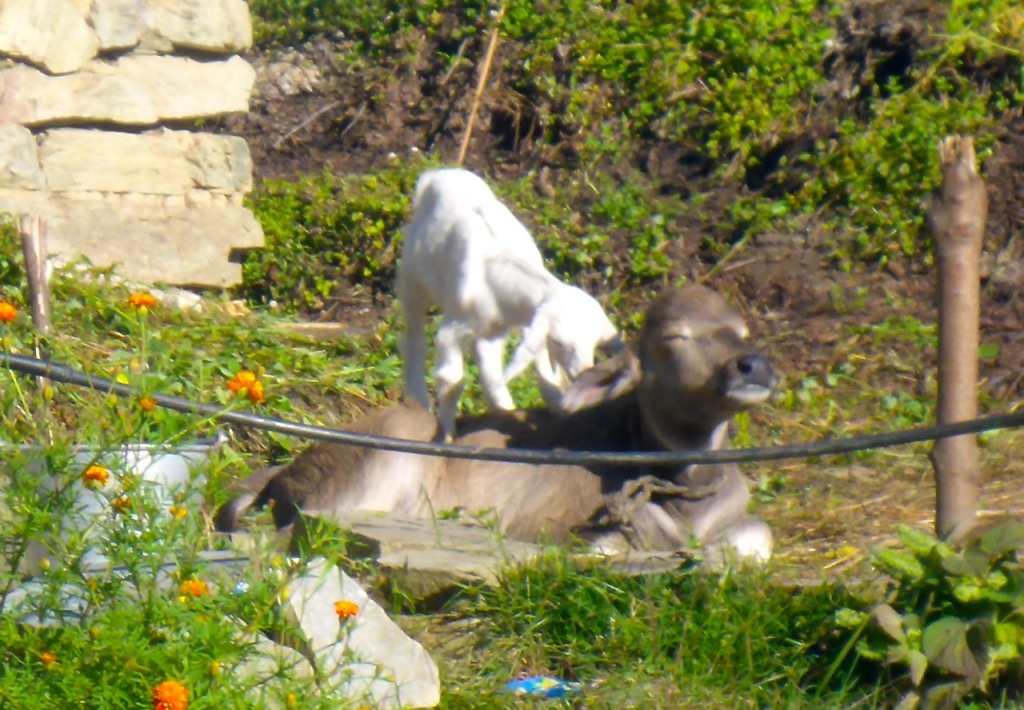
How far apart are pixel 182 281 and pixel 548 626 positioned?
426cm

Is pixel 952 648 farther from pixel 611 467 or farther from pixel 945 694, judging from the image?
pixel 611 467

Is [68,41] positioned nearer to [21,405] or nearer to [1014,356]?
[21,405]

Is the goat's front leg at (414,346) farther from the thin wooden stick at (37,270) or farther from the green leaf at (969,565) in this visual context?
the green leaf at (969,565)

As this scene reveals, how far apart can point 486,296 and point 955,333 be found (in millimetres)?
1481

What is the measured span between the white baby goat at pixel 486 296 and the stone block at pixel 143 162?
2.72 meters

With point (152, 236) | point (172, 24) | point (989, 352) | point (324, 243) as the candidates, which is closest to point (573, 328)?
point (989, 352)

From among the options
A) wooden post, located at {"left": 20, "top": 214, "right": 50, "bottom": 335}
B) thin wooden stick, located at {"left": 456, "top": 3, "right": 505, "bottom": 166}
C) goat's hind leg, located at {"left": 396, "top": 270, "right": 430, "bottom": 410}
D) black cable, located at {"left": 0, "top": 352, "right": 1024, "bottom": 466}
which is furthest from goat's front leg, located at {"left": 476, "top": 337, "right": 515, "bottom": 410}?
thin wooden stick, located at {"left": 456, "top": 3, "right": 505, "bottom": 166}

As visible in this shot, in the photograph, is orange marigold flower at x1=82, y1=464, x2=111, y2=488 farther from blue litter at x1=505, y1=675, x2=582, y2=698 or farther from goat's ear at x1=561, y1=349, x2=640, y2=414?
goat's ear at x1=561, y1=349, x2=640, y2=414

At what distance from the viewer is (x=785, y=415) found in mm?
A: 7043

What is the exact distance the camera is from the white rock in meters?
3.69

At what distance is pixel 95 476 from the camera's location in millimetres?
3109

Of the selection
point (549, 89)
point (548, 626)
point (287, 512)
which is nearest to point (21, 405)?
point (287, 512)

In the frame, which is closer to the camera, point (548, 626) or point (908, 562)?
point (908, 562)

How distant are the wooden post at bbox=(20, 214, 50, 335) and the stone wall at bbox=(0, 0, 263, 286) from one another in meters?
0.73
